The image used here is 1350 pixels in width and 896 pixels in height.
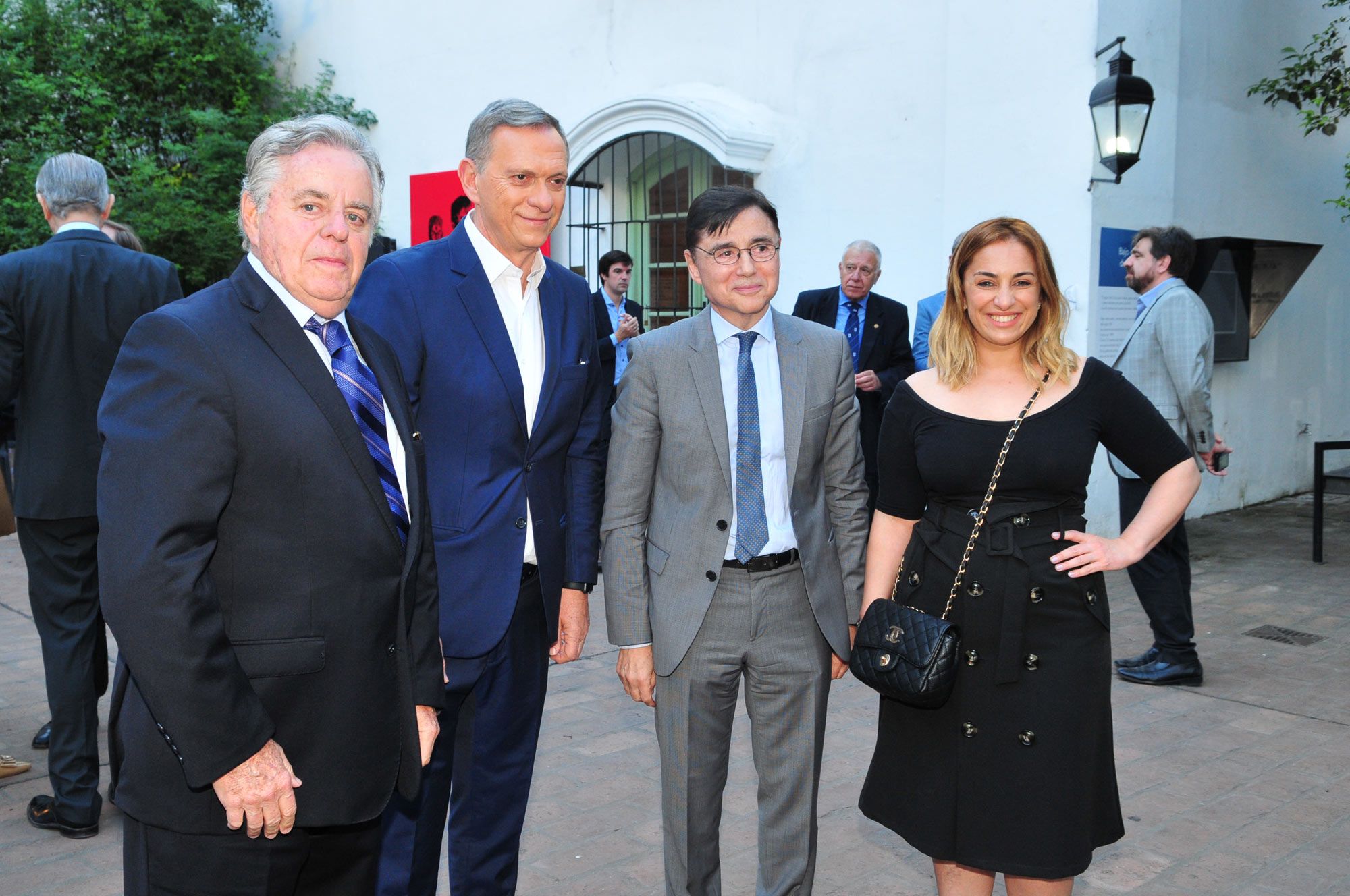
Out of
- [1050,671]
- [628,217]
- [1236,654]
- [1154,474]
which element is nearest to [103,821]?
[1050,671]

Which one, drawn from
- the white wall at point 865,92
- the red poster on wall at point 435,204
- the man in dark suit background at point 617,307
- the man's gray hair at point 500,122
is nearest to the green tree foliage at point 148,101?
the red poster on wall at point 435,204

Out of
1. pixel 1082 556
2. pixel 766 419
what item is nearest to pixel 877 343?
pixel 766 419

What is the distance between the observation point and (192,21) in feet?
44.8

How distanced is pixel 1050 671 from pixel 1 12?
15757 millimetres

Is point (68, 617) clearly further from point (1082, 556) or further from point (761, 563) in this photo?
point (1082, 556)

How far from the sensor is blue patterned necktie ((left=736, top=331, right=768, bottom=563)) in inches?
112

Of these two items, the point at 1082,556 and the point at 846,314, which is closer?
the point at 1082,556

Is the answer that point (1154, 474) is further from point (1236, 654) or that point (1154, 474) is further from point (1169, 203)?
point (1169, 203)

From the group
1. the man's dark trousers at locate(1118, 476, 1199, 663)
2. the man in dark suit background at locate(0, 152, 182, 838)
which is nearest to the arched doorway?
the man's dark trousers at locate(1118, 476, 1199, 663)

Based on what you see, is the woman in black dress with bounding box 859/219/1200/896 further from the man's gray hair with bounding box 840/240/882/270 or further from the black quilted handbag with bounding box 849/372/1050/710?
the man's gray hair with bounding box 840/240/882/270

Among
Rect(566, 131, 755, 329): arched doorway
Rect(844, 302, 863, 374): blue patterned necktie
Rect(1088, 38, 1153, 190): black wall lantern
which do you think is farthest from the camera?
Rect(566, 131, 755, 329): arched doorway

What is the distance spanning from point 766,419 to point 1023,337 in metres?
0.67

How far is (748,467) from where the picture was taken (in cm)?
286

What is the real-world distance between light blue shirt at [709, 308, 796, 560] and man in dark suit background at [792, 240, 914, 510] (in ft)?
13.0
